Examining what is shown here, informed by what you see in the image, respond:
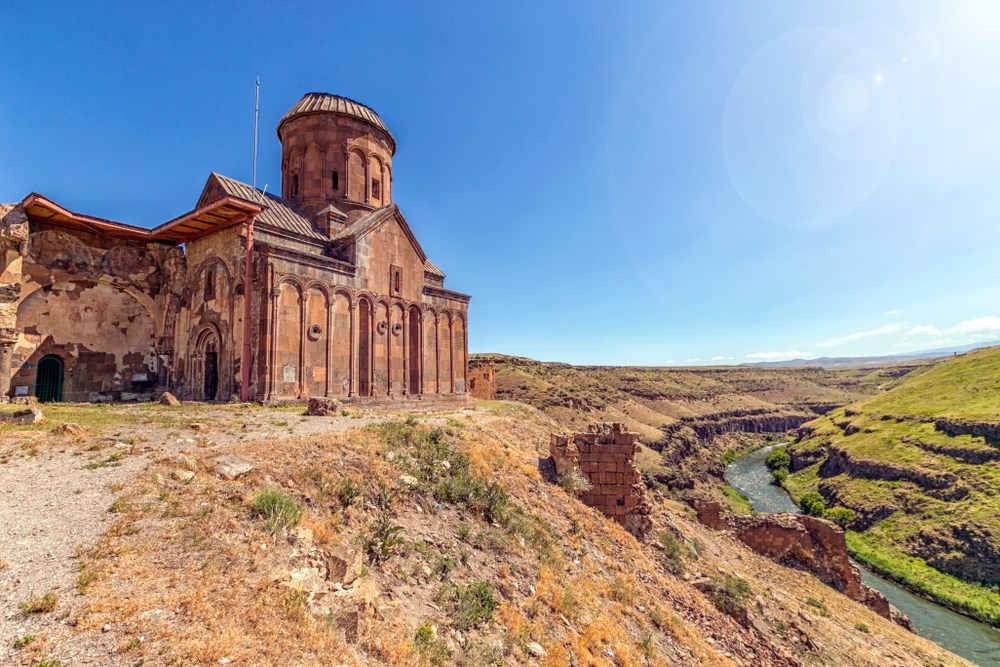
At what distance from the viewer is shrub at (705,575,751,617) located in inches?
351

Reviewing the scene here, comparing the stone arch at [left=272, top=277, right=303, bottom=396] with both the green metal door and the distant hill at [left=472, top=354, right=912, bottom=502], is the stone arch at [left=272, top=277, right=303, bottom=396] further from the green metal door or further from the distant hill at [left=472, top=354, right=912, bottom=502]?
the distant hill at [left=472, top=354, right=912, bottom=502]

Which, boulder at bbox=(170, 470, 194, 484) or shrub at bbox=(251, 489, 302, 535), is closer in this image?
shrub at bbox=(251, 489, 302, 535)

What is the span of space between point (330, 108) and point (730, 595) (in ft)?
82.5

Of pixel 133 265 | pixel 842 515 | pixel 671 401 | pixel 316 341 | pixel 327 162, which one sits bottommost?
pixel 842 515

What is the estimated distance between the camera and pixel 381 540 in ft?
20.4

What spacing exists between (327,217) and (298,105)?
7.37 meters

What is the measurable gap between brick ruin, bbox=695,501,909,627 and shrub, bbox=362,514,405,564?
13938 millimetres

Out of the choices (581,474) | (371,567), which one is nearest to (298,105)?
(581,474)

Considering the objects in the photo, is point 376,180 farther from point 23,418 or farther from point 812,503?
point 812,503

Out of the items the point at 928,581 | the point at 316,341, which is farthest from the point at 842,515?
the point at 316,341

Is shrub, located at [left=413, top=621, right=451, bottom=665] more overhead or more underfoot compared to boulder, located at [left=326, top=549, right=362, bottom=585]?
more underfoot

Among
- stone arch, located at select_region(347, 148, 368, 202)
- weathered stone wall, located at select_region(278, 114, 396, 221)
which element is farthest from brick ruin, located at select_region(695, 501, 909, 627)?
weathered stone wall, located at select_region(278, 114, 396, 221)

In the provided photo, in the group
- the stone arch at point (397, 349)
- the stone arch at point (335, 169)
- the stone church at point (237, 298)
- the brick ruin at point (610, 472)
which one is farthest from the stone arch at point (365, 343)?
the brick ruin at point (610, 472)

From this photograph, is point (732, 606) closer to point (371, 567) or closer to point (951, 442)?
point (371, 567)
